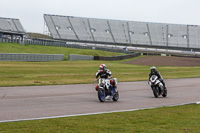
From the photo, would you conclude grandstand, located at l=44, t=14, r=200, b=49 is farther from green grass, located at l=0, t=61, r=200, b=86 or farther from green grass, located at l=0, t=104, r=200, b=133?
green grass, located at l=0, t=104, r=200, b=133

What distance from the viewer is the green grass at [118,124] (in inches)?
320

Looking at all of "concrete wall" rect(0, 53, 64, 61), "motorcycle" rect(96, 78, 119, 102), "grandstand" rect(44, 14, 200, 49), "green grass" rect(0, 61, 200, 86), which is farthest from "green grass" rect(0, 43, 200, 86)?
"grandstand" rect(44, 14, 200, 49)

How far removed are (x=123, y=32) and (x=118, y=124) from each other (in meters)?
115

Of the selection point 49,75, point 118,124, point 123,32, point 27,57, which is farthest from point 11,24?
point 118,124

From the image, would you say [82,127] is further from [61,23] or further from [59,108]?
[61,23]

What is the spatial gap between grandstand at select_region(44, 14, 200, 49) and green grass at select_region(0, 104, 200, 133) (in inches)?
4159

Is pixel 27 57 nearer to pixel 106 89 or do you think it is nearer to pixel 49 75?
pixel 49 75

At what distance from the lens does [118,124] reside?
897 cm

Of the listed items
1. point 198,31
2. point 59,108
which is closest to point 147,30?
point 198,31

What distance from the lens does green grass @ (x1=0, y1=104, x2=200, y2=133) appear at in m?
8.14

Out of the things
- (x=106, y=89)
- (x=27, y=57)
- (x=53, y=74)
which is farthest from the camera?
(x=27, y=57)

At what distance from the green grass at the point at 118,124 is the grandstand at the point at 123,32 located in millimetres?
105639

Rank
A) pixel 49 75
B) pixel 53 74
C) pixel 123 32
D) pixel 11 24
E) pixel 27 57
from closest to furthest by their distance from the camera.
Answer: pixel 49 75, pixel 53 74, pixel 27 57, pixel 11 24, pixel 123 32

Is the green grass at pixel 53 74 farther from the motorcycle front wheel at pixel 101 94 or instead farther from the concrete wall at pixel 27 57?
the motorcycle front wheel at pixel 101 94
